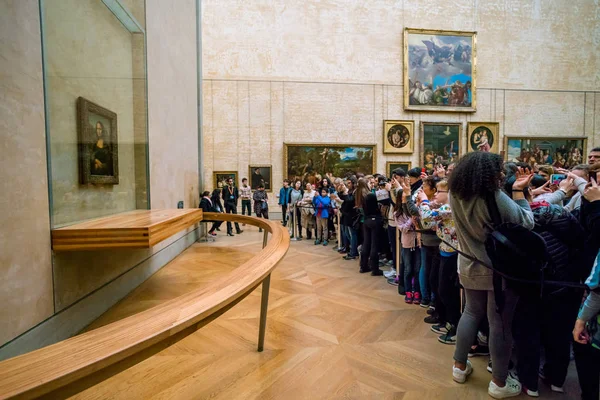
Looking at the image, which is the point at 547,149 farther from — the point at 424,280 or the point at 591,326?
the point at 591,326

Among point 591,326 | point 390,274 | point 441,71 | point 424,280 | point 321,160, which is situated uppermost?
point 441,71

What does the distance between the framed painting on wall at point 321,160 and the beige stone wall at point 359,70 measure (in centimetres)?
37

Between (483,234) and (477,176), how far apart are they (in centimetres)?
42

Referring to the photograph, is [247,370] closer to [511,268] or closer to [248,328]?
[248,328]

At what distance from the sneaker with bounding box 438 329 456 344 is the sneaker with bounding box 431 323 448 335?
11cm

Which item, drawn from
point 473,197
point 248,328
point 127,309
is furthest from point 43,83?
point 473,197

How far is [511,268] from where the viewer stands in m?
2.11

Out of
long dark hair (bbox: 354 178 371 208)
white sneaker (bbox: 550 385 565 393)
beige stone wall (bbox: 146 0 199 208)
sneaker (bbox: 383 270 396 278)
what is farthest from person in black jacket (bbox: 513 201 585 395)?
beige stone wall (bbox: 146 0 199 208)

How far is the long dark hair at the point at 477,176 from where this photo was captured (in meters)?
2.19

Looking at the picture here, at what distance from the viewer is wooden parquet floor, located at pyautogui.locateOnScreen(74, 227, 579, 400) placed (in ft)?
8.00

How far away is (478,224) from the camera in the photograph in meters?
2.30

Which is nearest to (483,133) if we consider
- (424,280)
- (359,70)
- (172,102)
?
(359,70)

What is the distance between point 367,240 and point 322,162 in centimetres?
968

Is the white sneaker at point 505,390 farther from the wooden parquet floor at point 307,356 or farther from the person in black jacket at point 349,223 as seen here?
the person in black jacket at point 349,223
